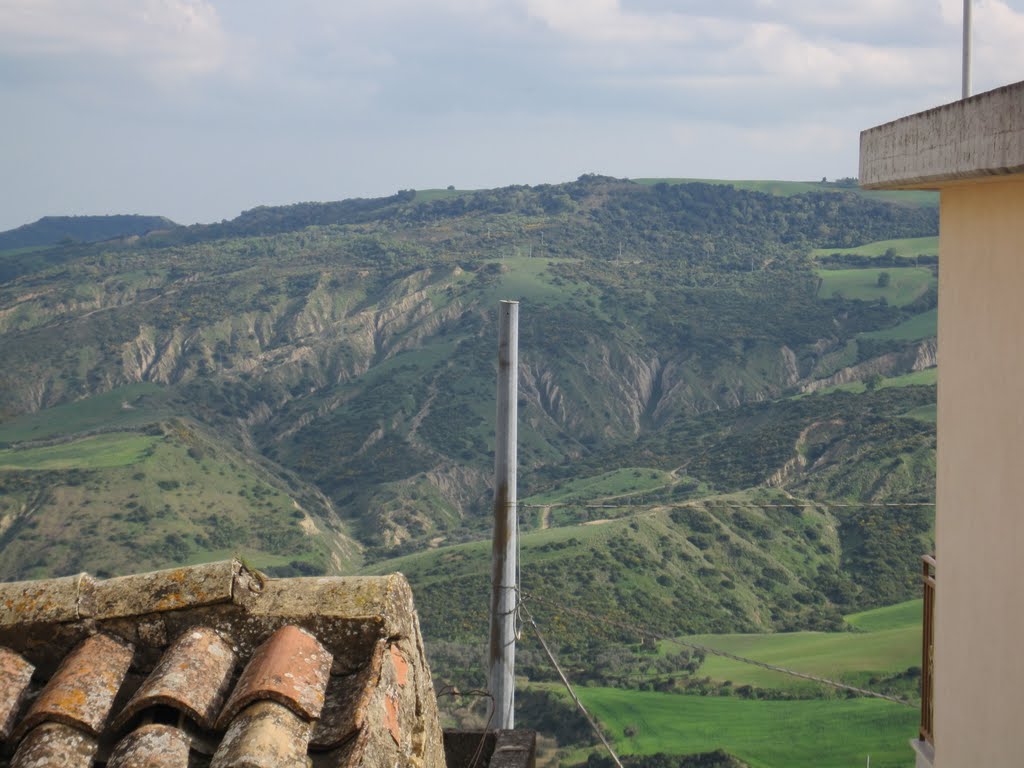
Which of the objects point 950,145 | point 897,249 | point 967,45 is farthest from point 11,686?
point 897,249

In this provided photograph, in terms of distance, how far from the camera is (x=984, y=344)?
415 centimetres

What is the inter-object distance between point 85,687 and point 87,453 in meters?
71.1

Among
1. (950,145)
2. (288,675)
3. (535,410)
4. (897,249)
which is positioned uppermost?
(950,145)

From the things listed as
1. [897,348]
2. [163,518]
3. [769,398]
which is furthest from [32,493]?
[897,348]

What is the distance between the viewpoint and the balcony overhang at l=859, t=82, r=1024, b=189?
3.38 metres

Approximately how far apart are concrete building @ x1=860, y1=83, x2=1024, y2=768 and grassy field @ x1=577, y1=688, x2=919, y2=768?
87.5 ft

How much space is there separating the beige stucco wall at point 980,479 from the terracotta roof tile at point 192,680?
241 cm

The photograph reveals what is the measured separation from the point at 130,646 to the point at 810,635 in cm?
3953

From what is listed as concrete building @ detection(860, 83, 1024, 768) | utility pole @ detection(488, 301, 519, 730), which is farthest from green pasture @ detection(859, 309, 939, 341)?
concrete building @ detection(860, 83, 1024, 768)

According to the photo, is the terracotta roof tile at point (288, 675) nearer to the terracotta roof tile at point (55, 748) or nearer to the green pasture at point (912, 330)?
the terracotta roof tile at point (55, 748)

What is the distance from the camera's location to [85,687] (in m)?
3.31

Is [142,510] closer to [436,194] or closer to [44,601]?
[44,601]

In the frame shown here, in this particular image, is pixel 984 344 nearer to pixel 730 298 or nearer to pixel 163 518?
pixel 163 518

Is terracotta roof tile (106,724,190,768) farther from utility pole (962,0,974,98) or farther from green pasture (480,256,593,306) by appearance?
green pasture (480,256,593,306)
